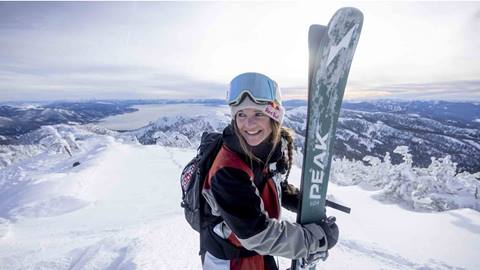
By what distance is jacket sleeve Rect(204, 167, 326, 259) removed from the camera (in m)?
1.63

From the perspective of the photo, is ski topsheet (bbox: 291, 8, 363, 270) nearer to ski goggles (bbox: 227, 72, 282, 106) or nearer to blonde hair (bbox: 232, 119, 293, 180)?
blonde hair (bbox: 232, 119, 293, 180)

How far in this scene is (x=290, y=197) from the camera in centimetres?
252

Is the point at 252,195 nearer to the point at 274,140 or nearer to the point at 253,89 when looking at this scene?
the point at 274,140

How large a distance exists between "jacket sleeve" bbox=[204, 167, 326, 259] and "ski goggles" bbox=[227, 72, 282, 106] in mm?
598

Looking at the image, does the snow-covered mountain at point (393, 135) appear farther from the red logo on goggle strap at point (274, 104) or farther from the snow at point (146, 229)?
the red logo on goggle strap at point (274, 104)

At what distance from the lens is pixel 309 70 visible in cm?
228

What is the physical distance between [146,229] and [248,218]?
4501mm

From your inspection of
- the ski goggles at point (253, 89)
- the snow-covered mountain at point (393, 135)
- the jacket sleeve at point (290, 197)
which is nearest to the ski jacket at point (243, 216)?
the ski goggles at point (253, 89)

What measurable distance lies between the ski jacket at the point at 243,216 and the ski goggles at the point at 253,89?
0.83 feet

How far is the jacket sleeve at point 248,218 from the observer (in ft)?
5.35

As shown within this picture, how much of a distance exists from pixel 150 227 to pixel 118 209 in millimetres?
4499

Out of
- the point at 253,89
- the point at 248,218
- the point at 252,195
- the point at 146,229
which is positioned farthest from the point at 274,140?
the point at 146,229

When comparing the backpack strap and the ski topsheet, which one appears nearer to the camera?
the backpack strap

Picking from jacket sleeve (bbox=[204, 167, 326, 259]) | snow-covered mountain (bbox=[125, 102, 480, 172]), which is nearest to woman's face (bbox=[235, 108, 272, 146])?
jacket sleeve (bbox=[204, 167, 326, 259])
